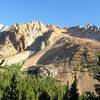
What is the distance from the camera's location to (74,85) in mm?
54844

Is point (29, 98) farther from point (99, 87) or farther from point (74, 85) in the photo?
point (99, 87)

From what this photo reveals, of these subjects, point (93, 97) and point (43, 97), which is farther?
point (43, 97)

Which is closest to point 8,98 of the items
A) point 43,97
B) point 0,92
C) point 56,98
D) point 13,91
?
point 13,91

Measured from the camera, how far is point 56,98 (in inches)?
5586

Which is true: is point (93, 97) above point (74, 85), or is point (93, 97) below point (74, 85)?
below

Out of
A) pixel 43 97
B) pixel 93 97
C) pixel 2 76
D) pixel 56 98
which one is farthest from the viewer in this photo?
pixel 2 76

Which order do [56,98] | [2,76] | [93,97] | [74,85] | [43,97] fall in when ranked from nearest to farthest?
[93,97]
[74,85]
[43,97]
[56,98]
[2,76]

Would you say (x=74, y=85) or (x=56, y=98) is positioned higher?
(x=56, y=98)

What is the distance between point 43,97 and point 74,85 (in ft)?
119

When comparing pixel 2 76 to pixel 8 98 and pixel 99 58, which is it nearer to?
pixel 8 98

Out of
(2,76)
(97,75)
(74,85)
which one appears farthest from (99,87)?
(2,76)

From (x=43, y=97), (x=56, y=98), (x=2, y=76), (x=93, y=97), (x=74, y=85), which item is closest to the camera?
(x=93, y=97)

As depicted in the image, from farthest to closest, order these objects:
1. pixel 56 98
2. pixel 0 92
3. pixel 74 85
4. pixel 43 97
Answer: pixel 56 98 → pixel 0 92 → pixel 43 97 → pixel 74 85

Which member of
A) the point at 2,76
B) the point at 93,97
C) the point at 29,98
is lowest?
the point at 93,97
